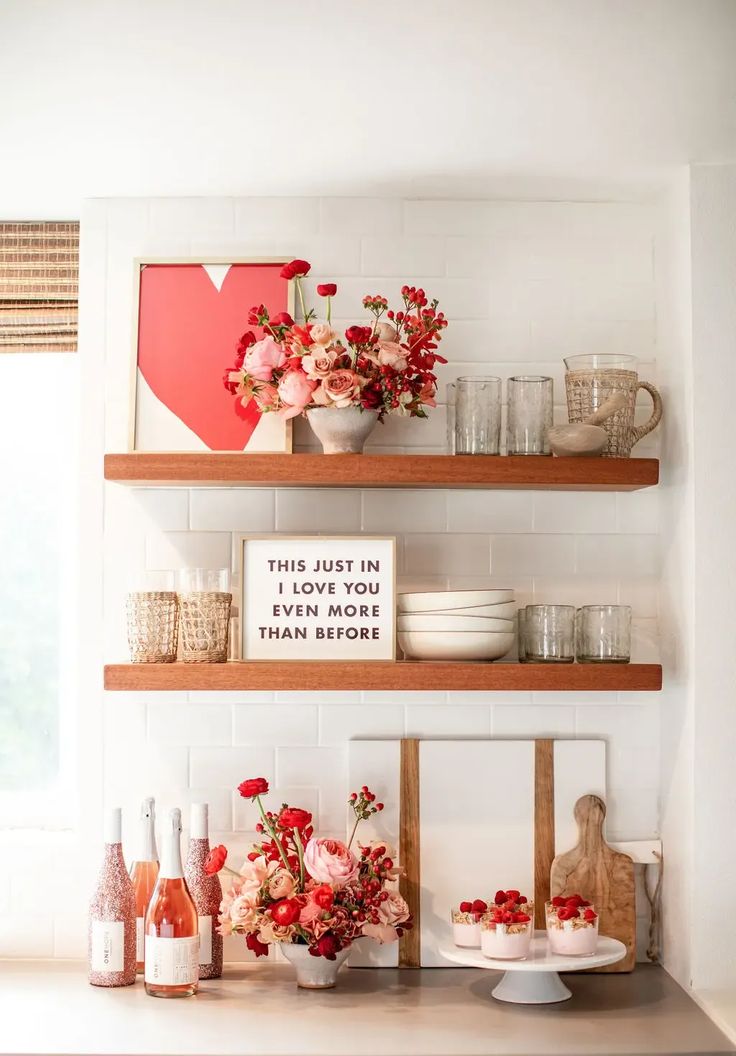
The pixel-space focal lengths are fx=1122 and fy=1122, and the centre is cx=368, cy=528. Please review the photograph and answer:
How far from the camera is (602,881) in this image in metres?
2.36

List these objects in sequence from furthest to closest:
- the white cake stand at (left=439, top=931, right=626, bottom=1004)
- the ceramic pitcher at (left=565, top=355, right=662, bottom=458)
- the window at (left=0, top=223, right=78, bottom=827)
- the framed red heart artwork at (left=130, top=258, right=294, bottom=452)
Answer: the window at (left=0, top=223, right=78, bottom=827)
the framed red heart artwork at (left=130, top=258, right=294, bottom=452)
the ceramic pitcher at (left=565, top=355, right=662, bottom=458)
the white cake stand at (left=439, top=931, right=626, bottom=1004)

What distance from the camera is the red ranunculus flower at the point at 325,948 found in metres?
2.11

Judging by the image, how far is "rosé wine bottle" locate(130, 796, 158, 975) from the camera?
2264 millimetres

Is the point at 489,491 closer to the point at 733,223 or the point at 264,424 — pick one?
the point at 264,424

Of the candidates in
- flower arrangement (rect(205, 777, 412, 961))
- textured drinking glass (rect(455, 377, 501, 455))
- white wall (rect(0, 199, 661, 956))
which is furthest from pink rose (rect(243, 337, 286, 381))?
flower arrangement (rect(205, 777, 412, 961))

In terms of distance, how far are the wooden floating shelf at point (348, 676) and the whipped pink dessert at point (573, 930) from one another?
1.37ft

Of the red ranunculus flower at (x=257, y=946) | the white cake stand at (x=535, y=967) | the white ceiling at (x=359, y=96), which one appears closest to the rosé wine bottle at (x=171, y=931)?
the red ranunculus flower at (x=257, y=946)

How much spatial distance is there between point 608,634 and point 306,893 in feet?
2.57

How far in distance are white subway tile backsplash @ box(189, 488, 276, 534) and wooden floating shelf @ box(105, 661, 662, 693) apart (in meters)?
0.37

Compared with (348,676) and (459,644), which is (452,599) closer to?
(459,644)

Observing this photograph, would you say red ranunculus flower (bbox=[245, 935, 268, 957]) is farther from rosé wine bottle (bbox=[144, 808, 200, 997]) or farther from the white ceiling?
the white ceiling

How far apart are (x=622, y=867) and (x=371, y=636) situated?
2.43 feet

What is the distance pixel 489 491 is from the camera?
2461 millimetres

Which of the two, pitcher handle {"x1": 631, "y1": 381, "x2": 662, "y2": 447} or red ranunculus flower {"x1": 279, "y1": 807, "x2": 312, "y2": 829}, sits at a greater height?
pitcher handle {"x1": 631, "y1": 381, "x2": 662, "y2": 447}
